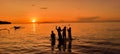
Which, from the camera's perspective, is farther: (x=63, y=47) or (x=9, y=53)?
(x=63, y=47)

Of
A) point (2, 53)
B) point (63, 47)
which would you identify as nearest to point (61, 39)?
point (63, 47)

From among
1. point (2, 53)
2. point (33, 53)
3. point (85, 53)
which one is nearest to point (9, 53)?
point (2, 53)

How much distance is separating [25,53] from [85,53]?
10081 mm

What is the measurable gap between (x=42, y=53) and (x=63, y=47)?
A: 4.70m

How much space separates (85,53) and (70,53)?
2810 millimetres

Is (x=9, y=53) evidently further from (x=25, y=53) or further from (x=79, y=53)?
(x=79, y=53)

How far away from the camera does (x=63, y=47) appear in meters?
38.3

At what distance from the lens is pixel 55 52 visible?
35.7 m

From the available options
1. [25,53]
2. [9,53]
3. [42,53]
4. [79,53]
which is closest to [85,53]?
[79,53]

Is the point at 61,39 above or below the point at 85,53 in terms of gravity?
above

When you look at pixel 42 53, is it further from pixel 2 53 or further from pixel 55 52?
pixel 2 53

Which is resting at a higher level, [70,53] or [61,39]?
[61,39]

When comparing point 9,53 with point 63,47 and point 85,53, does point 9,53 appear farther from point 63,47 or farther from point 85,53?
point 85,53

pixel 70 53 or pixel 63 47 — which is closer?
pixel 70 53
